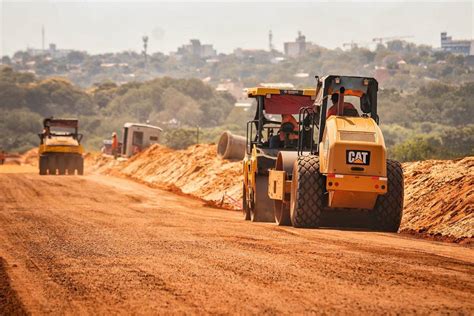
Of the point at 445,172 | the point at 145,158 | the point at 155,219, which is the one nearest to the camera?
the point at 155,219

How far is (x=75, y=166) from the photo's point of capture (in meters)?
52.7

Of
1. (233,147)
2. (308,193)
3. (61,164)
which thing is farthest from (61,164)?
(308,193)

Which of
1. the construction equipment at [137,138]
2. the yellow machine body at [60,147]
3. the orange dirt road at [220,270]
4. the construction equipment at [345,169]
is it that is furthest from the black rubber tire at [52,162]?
the construction equipment at [345,169]

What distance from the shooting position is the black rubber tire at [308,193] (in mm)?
18266

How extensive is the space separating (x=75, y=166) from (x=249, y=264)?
135 ft

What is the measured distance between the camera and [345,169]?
1748 cm

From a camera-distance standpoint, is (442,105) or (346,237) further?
(442,105)

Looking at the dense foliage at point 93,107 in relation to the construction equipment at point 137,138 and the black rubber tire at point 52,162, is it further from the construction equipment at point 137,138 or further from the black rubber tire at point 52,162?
the black rubber tire at point 52,162

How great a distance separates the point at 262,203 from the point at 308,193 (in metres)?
3.85

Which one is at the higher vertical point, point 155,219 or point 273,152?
point 273,152

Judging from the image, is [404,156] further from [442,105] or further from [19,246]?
[442,105]

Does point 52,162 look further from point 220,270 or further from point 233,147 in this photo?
point 220,270

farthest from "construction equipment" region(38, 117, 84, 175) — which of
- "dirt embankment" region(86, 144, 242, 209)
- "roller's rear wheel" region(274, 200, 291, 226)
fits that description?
"roller's rear wheel" region(274, 200, 291, 226)

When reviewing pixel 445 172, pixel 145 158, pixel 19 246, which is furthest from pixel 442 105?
pixel 19 246
